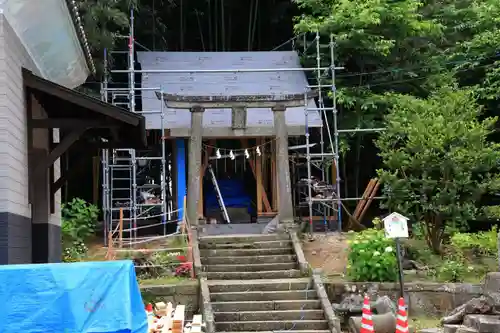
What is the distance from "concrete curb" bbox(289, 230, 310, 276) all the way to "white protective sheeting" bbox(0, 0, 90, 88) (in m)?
6.24

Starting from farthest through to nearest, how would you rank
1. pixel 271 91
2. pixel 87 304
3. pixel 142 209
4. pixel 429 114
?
pixel 271 91
pixel 142 209
pixel 429 114
pixel 87 304

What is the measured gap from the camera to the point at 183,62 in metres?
21.0

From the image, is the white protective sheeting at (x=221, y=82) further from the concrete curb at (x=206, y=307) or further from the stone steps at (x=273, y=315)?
the stone steps at (x=273, y=315)

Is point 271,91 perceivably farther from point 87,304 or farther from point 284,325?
point 87,304

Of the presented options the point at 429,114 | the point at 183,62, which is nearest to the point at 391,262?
the point at 429,114

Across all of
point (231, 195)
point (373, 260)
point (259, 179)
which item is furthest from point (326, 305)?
point (231, 195)

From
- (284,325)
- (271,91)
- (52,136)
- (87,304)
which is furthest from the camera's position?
(271,91)

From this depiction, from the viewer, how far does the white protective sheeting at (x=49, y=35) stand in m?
7.84

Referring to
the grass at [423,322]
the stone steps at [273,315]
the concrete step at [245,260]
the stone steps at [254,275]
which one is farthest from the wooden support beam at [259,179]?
the grass at [423,322]

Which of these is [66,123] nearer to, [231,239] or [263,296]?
[263,296]

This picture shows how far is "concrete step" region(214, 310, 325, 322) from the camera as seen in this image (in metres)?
12.3

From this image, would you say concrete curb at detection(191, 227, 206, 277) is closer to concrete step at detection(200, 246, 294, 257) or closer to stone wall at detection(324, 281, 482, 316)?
concrete step at detection(200, 246, 294, 257)

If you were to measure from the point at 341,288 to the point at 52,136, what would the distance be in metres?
6.37

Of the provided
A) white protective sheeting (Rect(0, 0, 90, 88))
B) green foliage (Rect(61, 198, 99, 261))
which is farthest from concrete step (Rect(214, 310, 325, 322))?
white protective sheeting (Rect(0, 0, 90, 88))
